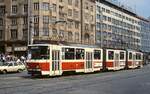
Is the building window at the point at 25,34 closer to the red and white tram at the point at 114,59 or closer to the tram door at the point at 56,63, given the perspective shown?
the red and white tram at the point at 114,59

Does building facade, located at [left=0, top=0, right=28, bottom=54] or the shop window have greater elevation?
building facade, located at [left=0, top=0, right=28, bottom=54]

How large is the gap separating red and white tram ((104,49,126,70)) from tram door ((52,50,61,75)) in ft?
40.1

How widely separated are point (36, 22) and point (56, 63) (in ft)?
154

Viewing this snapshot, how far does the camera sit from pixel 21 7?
3263 inches

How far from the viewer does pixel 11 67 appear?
4541cm

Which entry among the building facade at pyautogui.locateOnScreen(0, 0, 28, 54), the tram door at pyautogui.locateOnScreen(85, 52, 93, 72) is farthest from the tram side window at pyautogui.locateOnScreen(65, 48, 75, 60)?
the building facade at pyautogui.locateOnScreen(0, 0, 28, 54)

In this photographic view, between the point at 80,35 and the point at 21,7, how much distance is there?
17.2 metres

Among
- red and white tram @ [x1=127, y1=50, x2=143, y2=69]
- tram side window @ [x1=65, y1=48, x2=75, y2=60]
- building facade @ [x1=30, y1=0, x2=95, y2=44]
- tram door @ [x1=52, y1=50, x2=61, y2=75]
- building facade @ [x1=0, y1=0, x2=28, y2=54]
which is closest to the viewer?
tram door @ [x1=52, y1=50, x2=61, y2=75]

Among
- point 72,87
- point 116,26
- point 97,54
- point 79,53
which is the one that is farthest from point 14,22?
point 72,87

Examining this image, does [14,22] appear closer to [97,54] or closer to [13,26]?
[13,26]

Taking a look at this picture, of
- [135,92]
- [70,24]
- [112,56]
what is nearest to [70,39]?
[70,24]

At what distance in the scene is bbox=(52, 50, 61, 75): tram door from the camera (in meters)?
33.3

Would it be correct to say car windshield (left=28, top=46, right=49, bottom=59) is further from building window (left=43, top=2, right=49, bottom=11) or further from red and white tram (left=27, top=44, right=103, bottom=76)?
building window (left=43, top=2, right=49, bottom=11)

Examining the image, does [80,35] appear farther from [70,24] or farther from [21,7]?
[21,7]
